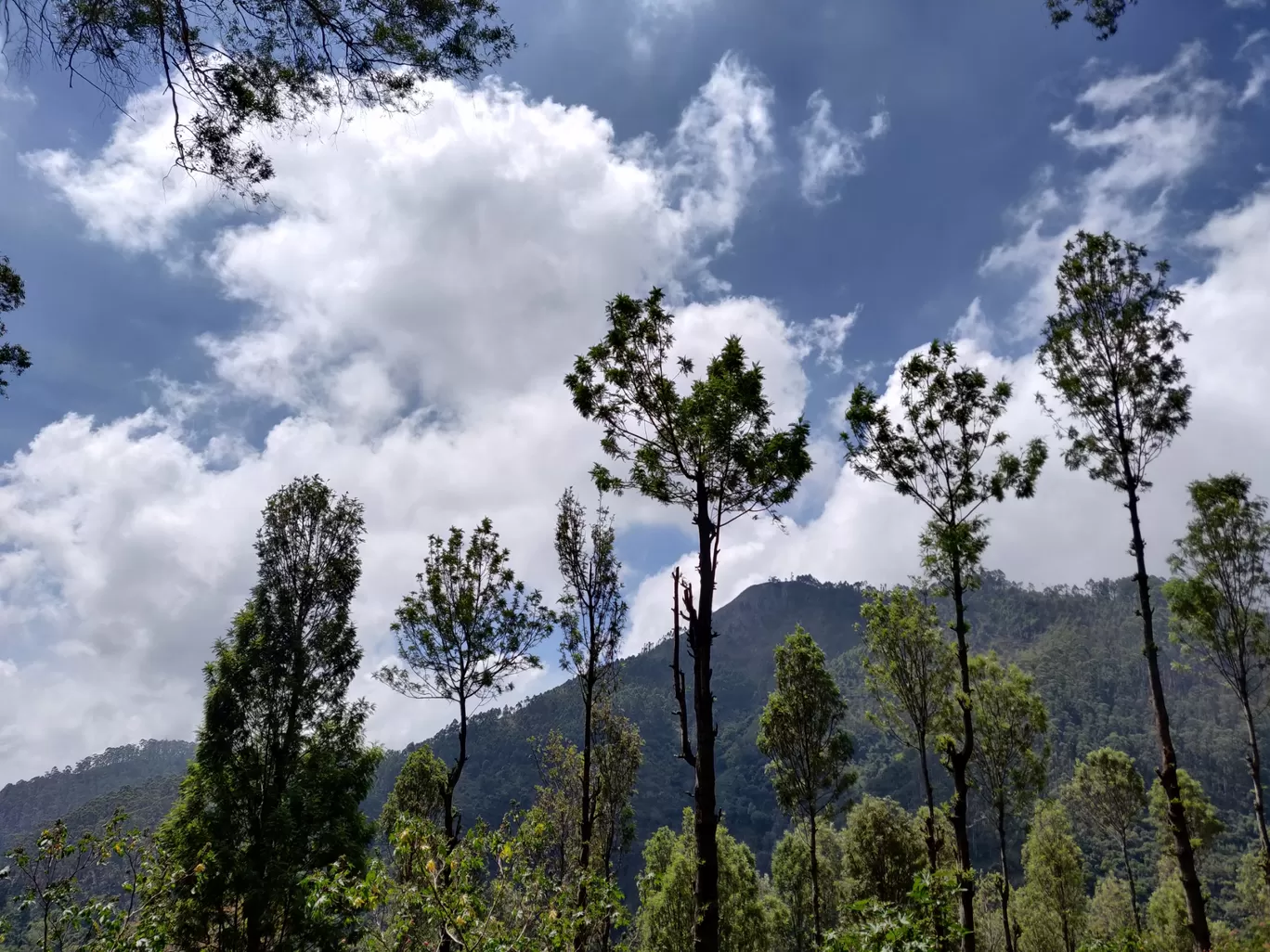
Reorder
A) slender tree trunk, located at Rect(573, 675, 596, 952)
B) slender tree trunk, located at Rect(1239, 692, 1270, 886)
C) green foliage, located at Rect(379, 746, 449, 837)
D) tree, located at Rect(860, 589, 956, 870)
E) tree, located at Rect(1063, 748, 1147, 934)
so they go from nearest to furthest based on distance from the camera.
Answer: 1. slender tree trunk, located at Rect(573, 675, 596, 952)
2. slender tree trunk, located at Rect(1239, 692, 1270, 886)
3. tree, located at Rect(860, 589, 956, 870)
4. green foliage, located at Rect(379, 746, 449, 837)
5. tree, located at Rect(1063, 748, 1147, 934)

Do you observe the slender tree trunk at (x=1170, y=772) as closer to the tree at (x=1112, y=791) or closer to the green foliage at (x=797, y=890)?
the tree at (x=1112, y=791)

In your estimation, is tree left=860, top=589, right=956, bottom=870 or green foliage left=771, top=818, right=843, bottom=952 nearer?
tree left=860, top=589, right=956, bottom=870

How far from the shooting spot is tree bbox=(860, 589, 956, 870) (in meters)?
17.9

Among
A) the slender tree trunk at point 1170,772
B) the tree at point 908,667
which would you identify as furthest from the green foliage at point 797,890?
the slender tree trunk at point 1170,772

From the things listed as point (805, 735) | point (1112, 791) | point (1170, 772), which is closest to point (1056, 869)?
point (1112, 791)

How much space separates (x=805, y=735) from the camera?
2200 centimetres

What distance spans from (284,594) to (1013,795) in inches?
952

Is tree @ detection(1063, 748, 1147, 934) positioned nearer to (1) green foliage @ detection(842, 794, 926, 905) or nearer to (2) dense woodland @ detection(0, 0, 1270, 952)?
(2) dense woodland @ detection(0, 0, 1270, 952)

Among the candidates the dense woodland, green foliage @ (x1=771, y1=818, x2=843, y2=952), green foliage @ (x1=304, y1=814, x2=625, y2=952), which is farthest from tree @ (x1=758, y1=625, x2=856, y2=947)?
green foliage @ (x1=304, y1=814, x2=625, y2=952)

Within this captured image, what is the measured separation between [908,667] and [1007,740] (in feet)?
23.3

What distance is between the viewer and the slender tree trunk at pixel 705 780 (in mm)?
9000

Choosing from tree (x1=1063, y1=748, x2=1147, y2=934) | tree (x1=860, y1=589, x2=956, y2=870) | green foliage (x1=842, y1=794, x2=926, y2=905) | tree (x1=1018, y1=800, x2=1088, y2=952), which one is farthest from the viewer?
tree (x1=1063, y1=748, x2=1147, y2=934)

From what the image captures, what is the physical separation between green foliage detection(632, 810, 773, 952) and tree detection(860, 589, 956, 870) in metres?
7.87

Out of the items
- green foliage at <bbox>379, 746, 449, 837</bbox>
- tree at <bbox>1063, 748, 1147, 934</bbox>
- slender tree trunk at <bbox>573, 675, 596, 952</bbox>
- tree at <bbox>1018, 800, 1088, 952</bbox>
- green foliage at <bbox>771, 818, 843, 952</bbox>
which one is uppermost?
slender tree trunk at <bbox>573, 675, 596, 952</bbox>
